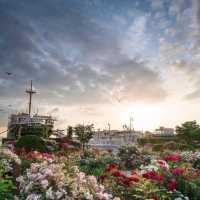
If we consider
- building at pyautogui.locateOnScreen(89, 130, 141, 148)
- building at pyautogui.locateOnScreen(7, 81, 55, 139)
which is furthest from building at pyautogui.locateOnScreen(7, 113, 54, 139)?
building at pyautogui.locateOnScreen(89, 130, 141, 148)

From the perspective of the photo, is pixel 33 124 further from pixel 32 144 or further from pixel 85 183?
pixel 85 183

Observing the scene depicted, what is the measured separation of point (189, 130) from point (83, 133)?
20809mm

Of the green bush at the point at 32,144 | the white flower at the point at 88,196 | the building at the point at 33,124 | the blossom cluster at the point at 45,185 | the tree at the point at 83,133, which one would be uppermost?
the building at the point at 33,124

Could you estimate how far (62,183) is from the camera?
183 inches

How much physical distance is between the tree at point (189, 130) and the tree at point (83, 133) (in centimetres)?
1950

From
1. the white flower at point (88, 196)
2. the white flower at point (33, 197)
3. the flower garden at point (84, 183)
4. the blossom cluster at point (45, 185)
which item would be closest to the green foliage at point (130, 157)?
the flower garden at point (84, 183)

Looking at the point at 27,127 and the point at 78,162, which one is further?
the point at 27,127

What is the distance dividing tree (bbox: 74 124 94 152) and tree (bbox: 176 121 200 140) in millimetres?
19501

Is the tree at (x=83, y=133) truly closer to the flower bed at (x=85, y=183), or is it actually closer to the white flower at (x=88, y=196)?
the flower bed at (x=85, y=183)

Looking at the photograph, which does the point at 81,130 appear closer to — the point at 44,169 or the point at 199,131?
the point at 199,131

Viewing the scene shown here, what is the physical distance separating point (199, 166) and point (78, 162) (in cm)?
614

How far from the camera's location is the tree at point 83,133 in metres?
31.5

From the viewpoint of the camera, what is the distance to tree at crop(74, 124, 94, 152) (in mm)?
31516

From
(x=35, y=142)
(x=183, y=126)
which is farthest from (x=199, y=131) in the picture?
Result: (x=35, y=142)
